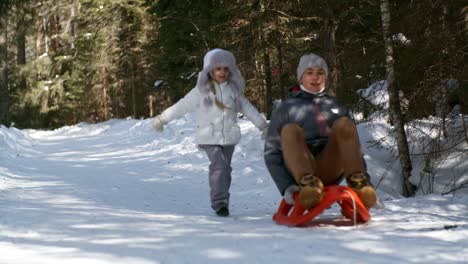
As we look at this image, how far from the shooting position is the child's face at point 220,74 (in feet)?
17.6

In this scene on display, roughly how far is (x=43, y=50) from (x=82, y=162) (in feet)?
95.1

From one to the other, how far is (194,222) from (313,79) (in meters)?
1.66

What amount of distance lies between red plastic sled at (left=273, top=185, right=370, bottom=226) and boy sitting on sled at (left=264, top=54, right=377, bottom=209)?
0.07 m

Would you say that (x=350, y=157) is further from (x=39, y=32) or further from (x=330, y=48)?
(x=39, y=32)

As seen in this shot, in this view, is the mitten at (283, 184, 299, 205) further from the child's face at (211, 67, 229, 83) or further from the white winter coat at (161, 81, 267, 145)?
the child's face at (211, 67, 229, 83)

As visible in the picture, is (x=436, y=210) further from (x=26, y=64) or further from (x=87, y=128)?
(x=26, y=64)

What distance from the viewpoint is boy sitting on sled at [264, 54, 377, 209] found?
399cm

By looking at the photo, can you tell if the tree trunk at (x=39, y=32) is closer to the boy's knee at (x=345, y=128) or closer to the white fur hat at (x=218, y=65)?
the white fur hat at (x=218, y=65)

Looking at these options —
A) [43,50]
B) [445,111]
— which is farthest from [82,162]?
[43,50]

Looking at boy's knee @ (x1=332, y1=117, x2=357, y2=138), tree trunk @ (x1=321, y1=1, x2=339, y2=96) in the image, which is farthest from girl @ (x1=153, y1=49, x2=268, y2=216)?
tree trunk @ (x1=321, y1=1, x2=339, y2=96)

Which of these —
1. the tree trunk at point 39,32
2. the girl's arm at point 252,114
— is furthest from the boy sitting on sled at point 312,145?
the tree trunk at point 39,32

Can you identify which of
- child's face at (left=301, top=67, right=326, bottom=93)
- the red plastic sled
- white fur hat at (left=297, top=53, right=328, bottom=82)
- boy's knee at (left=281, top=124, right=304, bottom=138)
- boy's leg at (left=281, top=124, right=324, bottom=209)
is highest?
white fur hat at (left=297, top=53, right=328, bottom=82)

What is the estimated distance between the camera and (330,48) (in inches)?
393

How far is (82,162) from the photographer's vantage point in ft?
37.0
